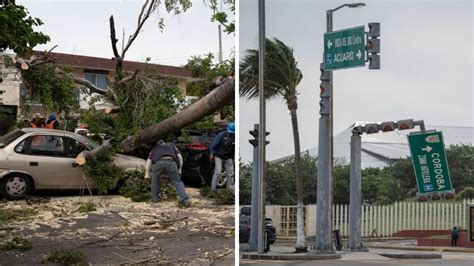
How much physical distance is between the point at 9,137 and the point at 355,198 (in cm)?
226

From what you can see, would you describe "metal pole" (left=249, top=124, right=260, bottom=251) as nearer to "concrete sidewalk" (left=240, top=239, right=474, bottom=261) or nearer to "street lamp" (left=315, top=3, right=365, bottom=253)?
"concrete sidewalk" (left=240, top=239, right=474, bottom=261)

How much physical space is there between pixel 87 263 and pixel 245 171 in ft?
3.71

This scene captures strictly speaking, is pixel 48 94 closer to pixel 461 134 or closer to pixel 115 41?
pixel 115 41

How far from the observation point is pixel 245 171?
522 cm

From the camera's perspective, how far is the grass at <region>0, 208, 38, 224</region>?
5496 mm

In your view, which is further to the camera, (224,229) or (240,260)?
(224,229)

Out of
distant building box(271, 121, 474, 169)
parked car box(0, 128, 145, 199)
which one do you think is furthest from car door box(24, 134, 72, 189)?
distant building box(271, 121, 474, 169)

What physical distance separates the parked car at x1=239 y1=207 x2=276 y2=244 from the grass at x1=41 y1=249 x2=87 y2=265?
0.99 meters

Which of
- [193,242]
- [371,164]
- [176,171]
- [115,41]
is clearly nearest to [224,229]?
[193,242]

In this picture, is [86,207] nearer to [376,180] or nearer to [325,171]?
[325,171]

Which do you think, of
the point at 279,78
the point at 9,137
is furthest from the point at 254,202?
the point at 9,137

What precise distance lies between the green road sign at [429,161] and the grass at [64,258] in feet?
7.07

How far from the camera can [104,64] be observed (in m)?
5.93

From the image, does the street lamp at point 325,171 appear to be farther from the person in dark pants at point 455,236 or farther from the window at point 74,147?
the window at point 74,147
